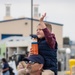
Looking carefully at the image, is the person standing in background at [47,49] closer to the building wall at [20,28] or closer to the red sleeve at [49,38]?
the red sleeve at [49,38]

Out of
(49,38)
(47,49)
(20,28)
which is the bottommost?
(20,28)

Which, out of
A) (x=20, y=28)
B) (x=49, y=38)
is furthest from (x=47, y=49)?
(x=20, y=28)

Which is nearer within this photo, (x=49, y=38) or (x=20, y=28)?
(x=49, y=38)

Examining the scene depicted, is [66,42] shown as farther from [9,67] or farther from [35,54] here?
[35,54]

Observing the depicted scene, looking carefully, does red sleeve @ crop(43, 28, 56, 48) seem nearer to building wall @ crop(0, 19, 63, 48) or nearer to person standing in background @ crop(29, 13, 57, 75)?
person standing in background @ crop(29, 13, 57, 75)

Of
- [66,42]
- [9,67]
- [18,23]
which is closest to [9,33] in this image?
[18,23]

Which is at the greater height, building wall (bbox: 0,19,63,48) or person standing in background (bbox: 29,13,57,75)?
person standing in background (bbox: 29,13,57,75)

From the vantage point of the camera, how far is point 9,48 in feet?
108

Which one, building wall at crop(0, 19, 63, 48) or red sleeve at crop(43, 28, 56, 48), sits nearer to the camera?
red sleeve at crop(43, 28, 56, 48)

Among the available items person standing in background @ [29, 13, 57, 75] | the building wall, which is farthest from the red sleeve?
the building wall

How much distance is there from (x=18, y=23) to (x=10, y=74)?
26.7 meters

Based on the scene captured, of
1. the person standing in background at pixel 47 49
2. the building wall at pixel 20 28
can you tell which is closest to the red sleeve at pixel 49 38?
the person standing in background at pixel 47 49

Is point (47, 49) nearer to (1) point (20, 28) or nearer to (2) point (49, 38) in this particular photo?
(2) point (49, 38)

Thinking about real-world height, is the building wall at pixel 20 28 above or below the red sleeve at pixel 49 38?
below
